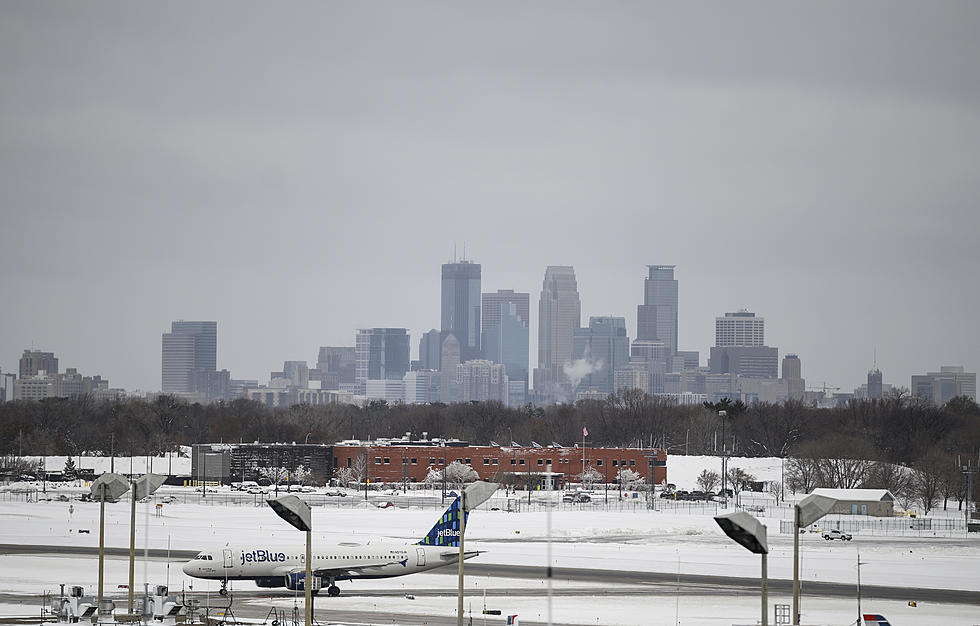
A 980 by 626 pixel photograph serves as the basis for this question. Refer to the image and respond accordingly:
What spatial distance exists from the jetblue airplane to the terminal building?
328 feet

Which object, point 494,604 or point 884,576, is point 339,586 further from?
point 884,576

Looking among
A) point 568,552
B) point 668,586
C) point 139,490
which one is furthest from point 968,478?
point 139,490

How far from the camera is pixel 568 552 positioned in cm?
8675

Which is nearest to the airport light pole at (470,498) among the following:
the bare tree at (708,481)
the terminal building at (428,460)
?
the bare tree at (708,481)

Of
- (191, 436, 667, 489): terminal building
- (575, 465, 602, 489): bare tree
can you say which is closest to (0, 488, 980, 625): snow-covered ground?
(191, 436, 667, 489): terminal building

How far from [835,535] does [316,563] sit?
4702 cm

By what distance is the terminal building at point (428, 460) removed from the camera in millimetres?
167375

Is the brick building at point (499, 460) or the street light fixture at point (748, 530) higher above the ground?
the street light fixture at point (748, 530)

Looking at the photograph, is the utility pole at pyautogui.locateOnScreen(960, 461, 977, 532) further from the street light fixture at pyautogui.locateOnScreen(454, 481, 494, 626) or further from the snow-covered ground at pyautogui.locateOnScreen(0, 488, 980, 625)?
the street light fixture at pyautogui.locateOnScreen(454, 481, 494, 626)

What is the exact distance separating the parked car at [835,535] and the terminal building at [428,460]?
67301mm

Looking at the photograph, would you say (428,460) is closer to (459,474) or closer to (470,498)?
(459,474)

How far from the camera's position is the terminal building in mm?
167375

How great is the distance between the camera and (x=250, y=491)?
482ft

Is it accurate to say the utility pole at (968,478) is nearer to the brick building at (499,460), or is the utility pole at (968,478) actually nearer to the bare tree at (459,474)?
the brick building at (499,460)
